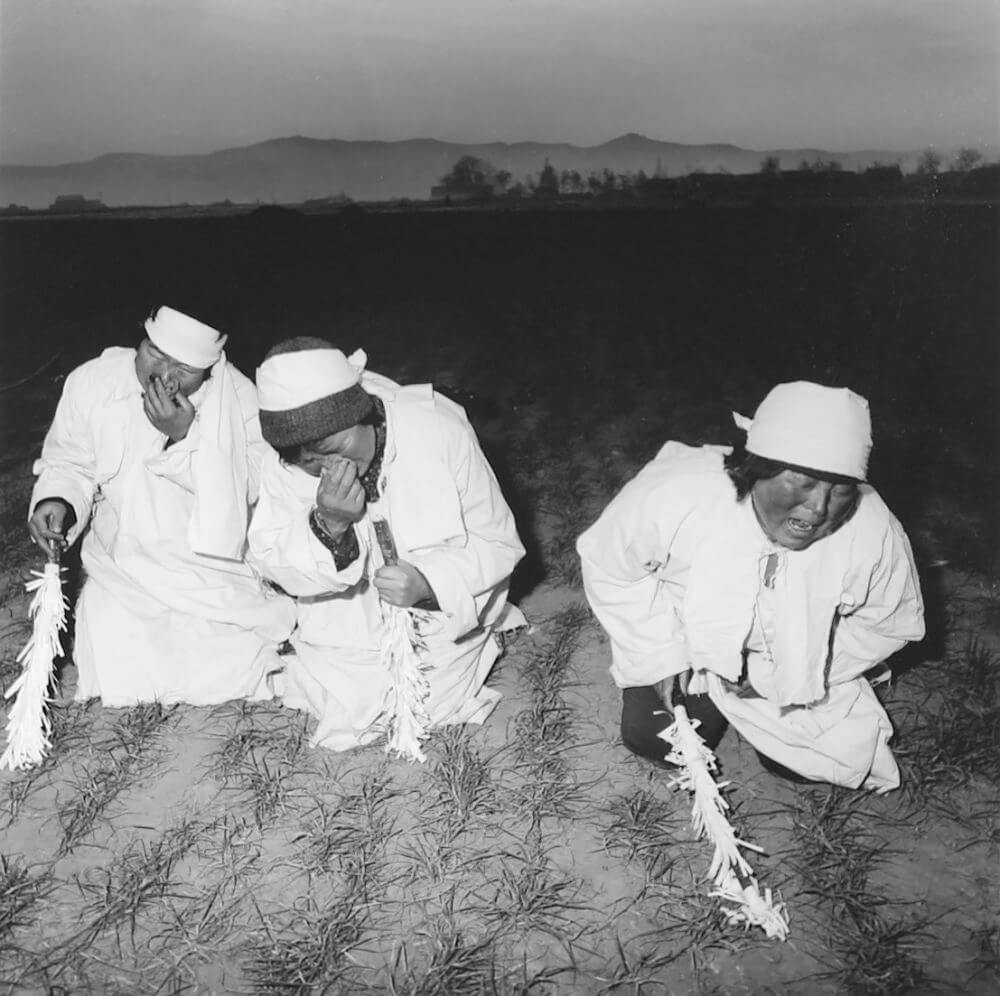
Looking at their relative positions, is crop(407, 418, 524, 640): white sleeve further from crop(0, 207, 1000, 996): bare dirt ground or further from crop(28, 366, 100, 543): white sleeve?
crop(28, 366, 100, 543): white sleeve

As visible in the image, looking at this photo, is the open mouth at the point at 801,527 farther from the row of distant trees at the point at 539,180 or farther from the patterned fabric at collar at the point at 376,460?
the row of distant trees at the point at 539,180

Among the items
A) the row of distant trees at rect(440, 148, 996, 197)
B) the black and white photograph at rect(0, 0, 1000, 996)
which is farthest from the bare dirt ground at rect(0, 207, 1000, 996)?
the row of distant trees at rect(440, 148, 996, 197)

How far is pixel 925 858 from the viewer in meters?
3.20

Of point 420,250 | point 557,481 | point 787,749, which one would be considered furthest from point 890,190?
point 787,749

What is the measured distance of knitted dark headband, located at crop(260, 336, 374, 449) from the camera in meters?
3.17

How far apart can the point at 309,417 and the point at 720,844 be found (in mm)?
2135

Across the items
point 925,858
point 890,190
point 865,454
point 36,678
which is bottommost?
point 925,858

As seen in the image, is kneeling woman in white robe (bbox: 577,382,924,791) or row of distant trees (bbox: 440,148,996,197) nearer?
kneeling woman in white robe (bbox: 577,382,924,791)

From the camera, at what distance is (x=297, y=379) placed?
314cm

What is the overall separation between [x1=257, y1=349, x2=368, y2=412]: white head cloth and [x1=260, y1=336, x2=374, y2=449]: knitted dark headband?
0.02 metres

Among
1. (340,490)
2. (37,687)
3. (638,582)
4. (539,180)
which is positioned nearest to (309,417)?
(340,490)

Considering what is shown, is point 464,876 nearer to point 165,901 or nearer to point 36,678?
point 165,901

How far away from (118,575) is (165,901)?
5.52 feet

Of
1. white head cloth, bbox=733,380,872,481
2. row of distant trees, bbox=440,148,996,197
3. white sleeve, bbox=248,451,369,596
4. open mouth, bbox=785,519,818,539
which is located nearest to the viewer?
white head cloth, bbox=733,380,872,481
